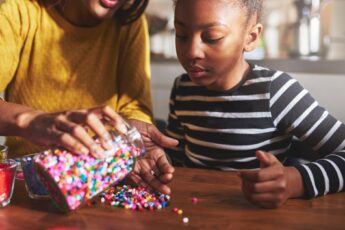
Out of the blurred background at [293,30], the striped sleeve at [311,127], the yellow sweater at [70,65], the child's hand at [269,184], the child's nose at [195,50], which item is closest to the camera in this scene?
the child's hand at [269,184]

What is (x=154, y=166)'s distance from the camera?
995mm

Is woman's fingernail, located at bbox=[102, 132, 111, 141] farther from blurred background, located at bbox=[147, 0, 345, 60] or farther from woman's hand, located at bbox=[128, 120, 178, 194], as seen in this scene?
blurred background, located at bbox=[147, 0, 345, 60]

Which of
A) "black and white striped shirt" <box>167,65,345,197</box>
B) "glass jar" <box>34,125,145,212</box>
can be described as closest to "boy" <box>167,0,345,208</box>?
"black and white striped shirt" <box>167,65,345,197</box>

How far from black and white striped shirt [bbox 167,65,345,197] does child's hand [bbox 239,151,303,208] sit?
17 centimetres

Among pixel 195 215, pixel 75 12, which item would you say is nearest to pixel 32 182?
pixel 195 215

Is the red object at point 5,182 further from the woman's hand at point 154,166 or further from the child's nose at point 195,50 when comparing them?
the child's nose at point 195,50

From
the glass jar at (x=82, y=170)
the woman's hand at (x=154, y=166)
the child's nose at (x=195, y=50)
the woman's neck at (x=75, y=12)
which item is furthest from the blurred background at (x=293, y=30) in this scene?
the glass jar at (x=82, y=170)

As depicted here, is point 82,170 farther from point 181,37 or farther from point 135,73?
point 135,73

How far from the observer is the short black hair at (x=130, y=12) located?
1.43m

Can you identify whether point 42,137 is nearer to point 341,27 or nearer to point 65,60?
point 65,60

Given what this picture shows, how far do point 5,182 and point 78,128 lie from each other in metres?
0.21

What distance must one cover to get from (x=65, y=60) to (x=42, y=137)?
24.4 inches

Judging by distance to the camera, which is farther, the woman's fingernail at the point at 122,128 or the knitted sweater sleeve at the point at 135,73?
the knitted sweater sleeve at the point at 135,73

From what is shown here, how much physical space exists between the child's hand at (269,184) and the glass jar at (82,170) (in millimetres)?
236
